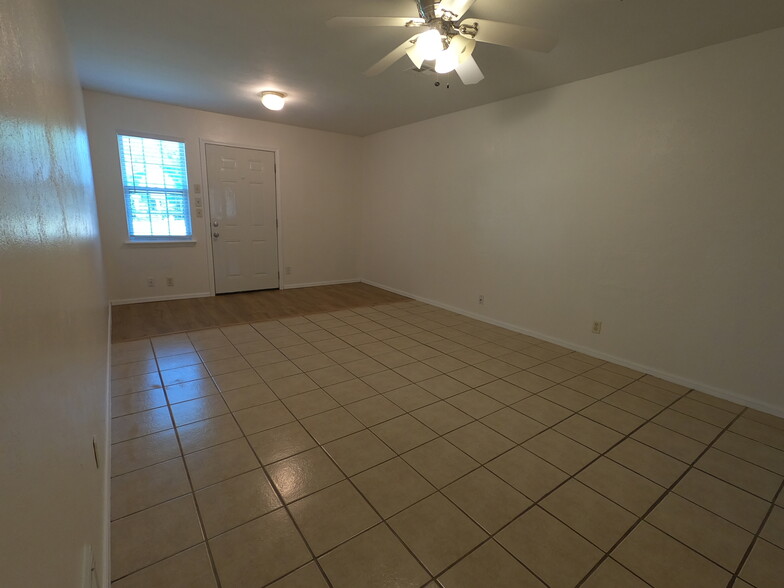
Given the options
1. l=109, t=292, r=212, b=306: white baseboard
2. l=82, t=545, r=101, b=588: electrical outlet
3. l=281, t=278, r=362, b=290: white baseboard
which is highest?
l=82, t=545, r=101, b=588: electrical outlet

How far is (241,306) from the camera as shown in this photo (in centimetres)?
466

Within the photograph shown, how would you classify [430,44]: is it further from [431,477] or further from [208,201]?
[208,201]

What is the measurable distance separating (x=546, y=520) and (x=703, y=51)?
3.20m

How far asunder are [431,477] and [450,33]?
2408 mm

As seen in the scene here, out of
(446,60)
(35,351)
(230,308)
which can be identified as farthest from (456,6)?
(230,308)

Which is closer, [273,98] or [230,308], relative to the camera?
[273,98]

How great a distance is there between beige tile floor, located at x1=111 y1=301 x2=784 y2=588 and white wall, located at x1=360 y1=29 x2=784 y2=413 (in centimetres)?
46

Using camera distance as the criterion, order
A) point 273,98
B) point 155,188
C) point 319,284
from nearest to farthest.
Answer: point 273,98, point 155,188, point 319,284

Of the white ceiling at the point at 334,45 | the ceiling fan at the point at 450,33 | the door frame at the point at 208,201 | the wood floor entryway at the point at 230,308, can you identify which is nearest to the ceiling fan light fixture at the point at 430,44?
the ceiling fan at the point at 450,33

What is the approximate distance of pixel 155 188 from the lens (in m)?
4.50

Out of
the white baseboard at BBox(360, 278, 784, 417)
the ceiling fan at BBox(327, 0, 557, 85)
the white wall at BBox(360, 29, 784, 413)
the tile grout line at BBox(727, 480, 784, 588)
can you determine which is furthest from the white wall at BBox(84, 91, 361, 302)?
the tile grout line at BBox(727, 480, 784, 588)

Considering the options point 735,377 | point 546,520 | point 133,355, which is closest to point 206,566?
point 546,520

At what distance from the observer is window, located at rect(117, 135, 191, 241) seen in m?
4.31

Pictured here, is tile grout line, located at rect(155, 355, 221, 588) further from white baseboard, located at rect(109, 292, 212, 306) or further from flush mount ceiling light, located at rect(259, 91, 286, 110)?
flush mount ceiling light, located at rect(259, 91, 286, 110)
